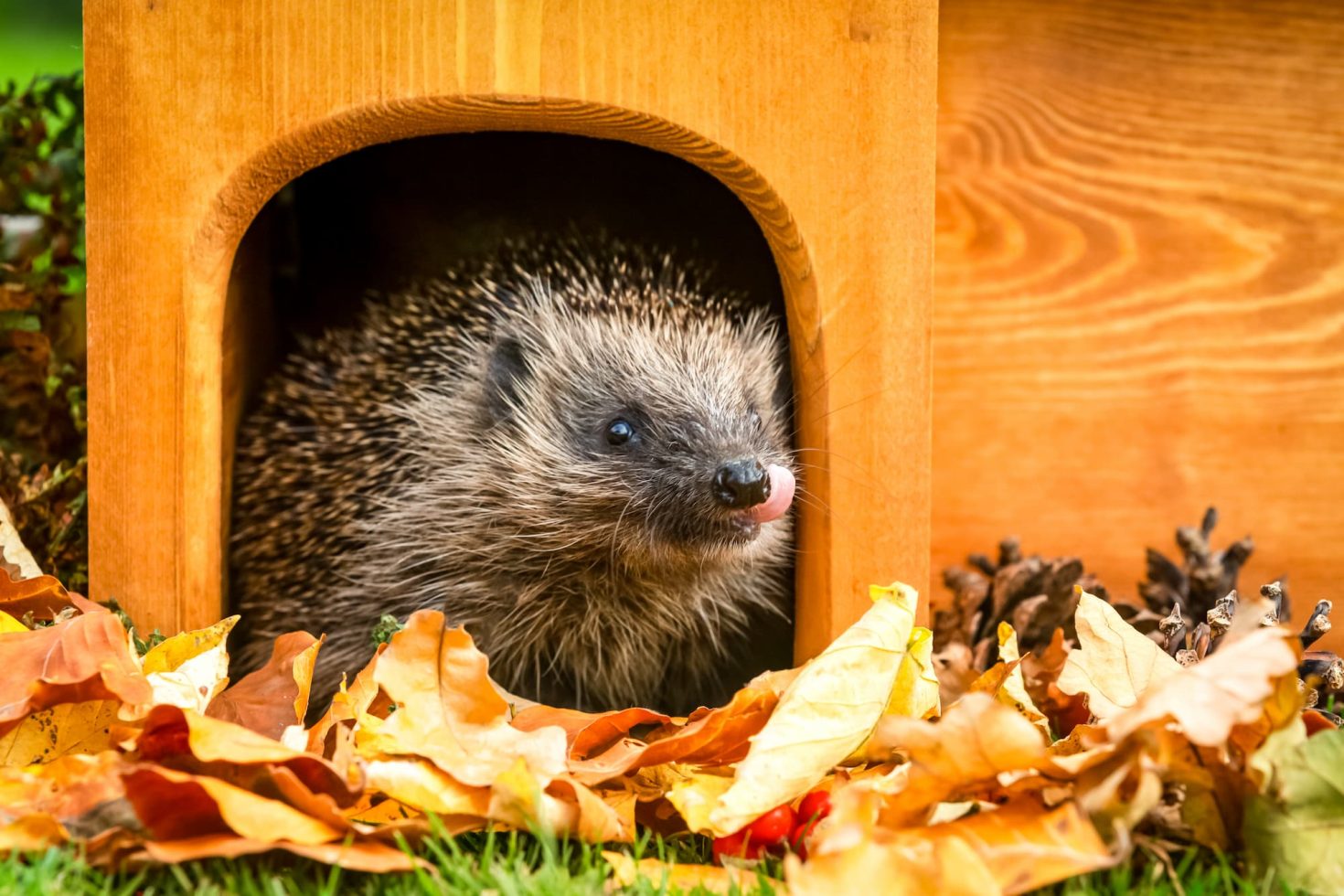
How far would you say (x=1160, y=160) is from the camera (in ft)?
11.1

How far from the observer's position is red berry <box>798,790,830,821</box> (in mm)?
2006

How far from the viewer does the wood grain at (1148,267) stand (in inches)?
133

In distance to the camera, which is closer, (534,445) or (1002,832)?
(1002,832)

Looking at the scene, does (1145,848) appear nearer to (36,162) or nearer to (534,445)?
(534,445)

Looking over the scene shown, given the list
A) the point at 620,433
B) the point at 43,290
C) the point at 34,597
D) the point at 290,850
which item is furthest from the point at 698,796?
the point at 43,290

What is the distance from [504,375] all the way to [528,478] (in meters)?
0.30

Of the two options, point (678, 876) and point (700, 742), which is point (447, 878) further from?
point (700, 742)

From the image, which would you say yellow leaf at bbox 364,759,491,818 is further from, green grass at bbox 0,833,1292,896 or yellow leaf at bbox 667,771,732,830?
yellow leaf at bbox 667,771,732,830

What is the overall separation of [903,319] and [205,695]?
1.61m

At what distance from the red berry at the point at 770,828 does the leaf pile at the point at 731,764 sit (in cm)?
3

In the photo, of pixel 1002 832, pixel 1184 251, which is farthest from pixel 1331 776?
pixel 1184 251

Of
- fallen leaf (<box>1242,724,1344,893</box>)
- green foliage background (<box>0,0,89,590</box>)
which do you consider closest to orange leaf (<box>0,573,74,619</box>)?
green foliage background (<box>0,0,89,590</box>)

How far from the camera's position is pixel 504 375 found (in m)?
3.19

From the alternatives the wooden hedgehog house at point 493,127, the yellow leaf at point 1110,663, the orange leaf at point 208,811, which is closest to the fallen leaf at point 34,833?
the orange leaf at point 208,811
